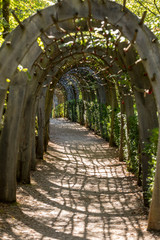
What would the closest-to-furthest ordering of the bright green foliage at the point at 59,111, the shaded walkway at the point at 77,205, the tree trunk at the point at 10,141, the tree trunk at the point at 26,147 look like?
the shaded walkway at the point at 77,205
the tree trunk at the point at 10,141
the tree trunk at the point at 26,147
the bright green foliage at the point at 59,111

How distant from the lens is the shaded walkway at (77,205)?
201 inches

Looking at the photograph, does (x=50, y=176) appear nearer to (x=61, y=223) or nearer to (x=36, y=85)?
(x=36, y=85)

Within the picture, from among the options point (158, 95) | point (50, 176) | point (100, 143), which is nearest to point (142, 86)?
point (158, 95)

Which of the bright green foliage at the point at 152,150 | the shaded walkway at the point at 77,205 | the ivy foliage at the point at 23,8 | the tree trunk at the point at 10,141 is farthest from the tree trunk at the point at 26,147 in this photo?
the bright green foliage at the point at 152,150

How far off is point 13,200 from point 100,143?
10.9 metres

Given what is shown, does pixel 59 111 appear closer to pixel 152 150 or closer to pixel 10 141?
pixel 10 141

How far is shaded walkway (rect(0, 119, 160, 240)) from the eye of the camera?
201 inches

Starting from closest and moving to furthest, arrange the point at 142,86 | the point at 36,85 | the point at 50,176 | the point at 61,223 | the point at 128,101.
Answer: the point at 61,223, the point at 142,86, the point at 36,85, the point at 50,176, the point at 128,101

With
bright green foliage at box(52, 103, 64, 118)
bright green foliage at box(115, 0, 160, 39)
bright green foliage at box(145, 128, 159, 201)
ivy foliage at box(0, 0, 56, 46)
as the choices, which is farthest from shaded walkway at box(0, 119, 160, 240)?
bright green foliage at box(52, 103, 64, 118)

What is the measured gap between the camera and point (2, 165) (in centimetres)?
622

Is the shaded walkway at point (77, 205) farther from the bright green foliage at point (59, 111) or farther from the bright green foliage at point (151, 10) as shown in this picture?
the bright green foliage at point (59, 111)

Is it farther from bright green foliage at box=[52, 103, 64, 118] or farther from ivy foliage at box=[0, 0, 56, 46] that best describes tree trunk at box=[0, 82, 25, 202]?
bright green foliage at box=[52, 103, 64, 118]

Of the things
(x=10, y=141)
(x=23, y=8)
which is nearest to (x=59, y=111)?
(x=23, y=8)

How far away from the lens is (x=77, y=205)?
684 centimetres
